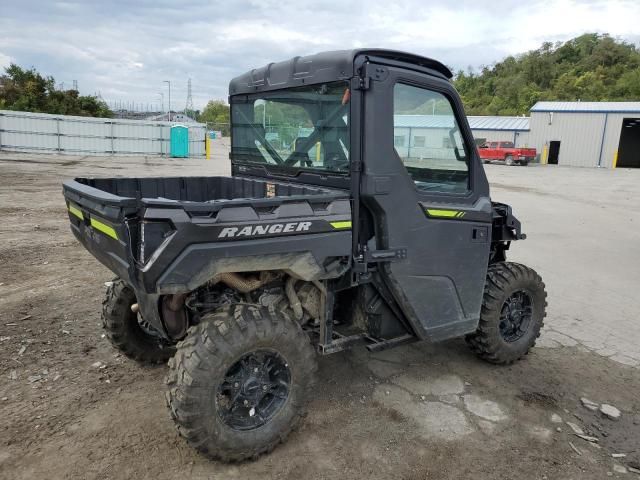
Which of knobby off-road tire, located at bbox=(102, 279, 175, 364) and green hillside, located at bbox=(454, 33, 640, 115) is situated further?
green hillside, located at bbox=(454, 33, 640, 115)

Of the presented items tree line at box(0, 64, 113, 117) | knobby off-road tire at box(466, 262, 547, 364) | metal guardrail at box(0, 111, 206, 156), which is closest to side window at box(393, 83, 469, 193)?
knobby off-road tire at box(466, 262, 547, 364)

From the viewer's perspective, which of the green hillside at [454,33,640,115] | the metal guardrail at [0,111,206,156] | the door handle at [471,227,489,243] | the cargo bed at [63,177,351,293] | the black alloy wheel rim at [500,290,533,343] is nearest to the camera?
the cargo bed at [63,177,351,293]

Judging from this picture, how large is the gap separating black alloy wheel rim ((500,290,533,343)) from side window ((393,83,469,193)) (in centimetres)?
114

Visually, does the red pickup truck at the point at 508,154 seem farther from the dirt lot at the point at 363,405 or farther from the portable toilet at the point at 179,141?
the dirt lot at the point at 363,405

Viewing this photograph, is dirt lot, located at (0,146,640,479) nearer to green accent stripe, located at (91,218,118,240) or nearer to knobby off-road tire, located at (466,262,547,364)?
knobby off-road tire, located at (466,262,547,364)

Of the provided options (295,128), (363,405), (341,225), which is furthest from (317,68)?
(363,405)

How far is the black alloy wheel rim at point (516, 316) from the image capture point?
4242 millimetres

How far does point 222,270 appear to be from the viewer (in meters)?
2.71

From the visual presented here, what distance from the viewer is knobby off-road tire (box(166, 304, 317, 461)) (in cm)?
269

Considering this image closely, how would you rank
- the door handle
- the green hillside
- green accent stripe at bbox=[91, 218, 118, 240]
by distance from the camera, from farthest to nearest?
the green hillside → the door handle → green accent stripe at bbox=[91, 218, 118, 240]

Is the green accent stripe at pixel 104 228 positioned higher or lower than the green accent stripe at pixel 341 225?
lower

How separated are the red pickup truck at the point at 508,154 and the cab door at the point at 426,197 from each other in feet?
105

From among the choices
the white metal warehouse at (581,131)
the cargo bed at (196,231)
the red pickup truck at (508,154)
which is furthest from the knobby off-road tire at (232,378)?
the white metal warehouse at (581,131)

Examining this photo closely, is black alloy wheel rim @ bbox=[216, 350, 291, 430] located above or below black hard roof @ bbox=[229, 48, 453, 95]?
Result: below
